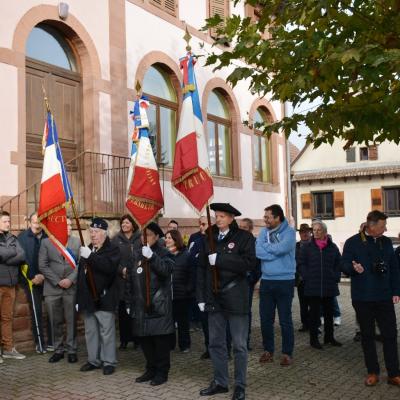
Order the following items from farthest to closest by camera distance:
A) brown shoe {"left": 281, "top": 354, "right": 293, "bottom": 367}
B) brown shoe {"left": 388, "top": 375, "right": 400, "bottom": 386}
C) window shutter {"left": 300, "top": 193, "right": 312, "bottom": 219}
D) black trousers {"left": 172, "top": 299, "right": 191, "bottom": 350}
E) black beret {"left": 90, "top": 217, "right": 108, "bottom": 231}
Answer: window shutter {"left": 300, "top": 193, "right": 312, "bottom": 219}
black trousers {"left": 172, "top": 299, "right": 191, "bottom": 350}
brown shoe {"left": 281, "top": 354, "right": 293, "bottom": 367}
black beret {"left": 90, "top": 217, "right": 108, "bottom": 231}
brown shoe {"left": 388, "top": 375, "right": 400, "bottom": 386}

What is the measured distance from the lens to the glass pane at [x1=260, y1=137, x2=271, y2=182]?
18.9 metres

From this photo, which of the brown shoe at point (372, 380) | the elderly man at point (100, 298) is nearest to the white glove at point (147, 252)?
the elderly man at point (100, 298)

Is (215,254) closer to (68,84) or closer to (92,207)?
(92,207)

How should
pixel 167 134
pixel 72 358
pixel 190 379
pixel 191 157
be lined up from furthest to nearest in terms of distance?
pixel 167 134 → pixel 72 358 → pixel 190 379 → pixel 191 157

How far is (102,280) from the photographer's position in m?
6.73

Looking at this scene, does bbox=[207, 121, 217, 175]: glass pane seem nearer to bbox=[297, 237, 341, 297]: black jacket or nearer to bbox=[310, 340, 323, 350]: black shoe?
bbox=[297, 237, 341, 297]: black jacket

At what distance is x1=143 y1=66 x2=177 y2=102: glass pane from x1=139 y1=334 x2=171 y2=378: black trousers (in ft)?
27.9

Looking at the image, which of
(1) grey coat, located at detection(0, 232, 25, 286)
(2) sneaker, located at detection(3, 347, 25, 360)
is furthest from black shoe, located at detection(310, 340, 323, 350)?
(1) grey coat, located at detection(0, 232, 25, 286)

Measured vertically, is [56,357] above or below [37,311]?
below

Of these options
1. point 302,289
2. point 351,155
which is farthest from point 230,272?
point 351,155

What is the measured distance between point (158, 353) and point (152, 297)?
63cm

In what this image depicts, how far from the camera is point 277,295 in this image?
712cm

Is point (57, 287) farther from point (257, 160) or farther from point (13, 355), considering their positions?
point (257, 160)

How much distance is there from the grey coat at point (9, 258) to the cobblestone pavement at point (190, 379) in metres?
1.09
